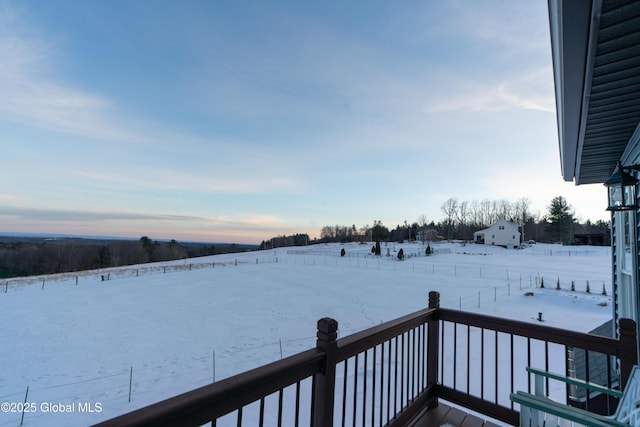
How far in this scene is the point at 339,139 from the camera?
44.8ft

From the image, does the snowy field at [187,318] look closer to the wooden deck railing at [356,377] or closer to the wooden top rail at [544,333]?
the wooden deck railing at [356,377]

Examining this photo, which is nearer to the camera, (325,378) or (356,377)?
(325,378)

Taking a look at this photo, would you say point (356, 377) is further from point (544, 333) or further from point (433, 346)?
point (544, 333)

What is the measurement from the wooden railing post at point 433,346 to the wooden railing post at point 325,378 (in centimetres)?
141

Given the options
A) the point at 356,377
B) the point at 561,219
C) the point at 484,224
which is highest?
the point at 561,219

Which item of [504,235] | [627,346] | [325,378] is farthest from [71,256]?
[504,235]

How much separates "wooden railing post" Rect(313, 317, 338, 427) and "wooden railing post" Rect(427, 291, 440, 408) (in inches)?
55.6

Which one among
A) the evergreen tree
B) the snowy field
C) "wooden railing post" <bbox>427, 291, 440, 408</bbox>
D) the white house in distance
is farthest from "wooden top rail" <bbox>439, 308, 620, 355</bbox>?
the evergreen tree

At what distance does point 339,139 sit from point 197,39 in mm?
7292

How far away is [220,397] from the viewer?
1007 millimetres

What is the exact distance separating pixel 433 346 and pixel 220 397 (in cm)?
221

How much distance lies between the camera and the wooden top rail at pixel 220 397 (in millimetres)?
809

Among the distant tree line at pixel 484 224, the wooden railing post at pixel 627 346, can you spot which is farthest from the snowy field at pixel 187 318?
the distant tree line at pixel 484 224

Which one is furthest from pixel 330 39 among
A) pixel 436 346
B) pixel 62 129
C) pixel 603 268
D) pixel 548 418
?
pixel 603 268
